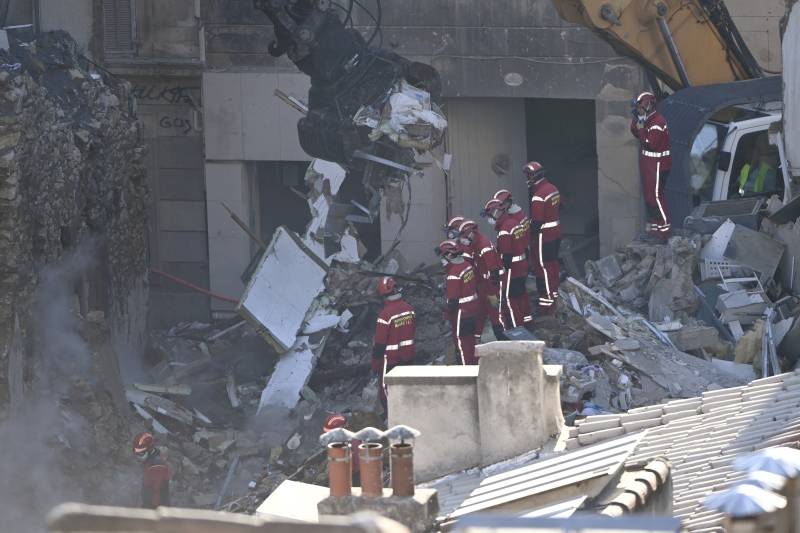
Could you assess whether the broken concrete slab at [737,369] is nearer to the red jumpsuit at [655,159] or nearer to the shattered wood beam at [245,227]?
the red jumpsuit at [655,159]

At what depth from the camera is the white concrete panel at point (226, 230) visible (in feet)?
85.6

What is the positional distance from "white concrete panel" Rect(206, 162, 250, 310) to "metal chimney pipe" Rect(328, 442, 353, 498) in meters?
16.3

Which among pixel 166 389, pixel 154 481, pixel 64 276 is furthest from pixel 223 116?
pixel 154 481

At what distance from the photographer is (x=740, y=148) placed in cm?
2177

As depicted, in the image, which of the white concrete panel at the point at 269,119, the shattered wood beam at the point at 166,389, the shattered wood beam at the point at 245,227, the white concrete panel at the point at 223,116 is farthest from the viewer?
the white concrete panel at the point at 223,116

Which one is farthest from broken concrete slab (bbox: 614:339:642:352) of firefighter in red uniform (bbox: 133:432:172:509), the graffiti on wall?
the graffiti on wall

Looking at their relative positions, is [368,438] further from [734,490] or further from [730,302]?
[730,302]

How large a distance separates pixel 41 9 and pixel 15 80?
7579 mm

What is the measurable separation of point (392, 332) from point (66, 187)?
4186 mm

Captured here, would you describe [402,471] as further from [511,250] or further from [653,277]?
[653,277]

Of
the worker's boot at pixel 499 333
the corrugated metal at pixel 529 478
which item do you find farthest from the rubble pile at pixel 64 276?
the corrugated metal at pixel 529 478

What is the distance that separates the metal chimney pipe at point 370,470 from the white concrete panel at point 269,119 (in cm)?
1624

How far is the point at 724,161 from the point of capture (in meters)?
21.8

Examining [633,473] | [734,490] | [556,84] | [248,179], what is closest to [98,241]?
[248,179]
